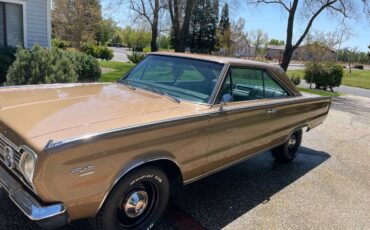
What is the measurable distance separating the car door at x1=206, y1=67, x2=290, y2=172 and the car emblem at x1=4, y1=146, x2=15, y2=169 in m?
1.82

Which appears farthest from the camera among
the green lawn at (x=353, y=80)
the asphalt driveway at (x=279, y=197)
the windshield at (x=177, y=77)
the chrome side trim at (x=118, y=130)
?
the green lawn at (x=353, y=80)

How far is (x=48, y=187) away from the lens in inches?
90.4

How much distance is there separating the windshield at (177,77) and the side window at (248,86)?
19cm

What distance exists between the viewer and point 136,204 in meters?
3.03

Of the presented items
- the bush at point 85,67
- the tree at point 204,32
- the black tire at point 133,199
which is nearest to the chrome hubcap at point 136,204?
the black tire at point 133,199

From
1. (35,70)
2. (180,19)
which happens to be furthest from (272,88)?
(180,19)

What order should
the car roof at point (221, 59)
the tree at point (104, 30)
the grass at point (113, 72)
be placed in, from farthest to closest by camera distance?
the tree at point (104, 30) < the grass at point (113, 72) < the car roof at point (221, 59)

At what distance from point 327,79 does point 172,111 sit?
1773 centimetres

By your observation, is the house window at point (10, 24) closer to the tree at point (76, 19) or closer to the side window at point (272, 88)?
the side window at point (272, 88)

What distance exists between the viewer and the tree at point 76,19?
26.9 meters

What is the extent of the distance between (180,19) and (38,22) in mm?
8949

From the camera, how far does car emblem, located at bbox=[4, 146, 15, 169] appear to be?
8.51 feet

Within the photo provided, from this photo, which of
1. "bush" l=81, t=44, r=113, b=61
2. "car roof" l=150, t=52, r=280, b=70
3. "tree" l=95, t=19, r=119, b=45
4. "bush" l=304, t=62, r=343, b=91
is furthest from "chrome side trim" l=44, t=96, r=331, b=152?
"tree" l=95, t=19, r=119, b=45

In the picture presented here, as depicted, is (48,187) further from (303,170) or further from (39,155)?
(303,170)
